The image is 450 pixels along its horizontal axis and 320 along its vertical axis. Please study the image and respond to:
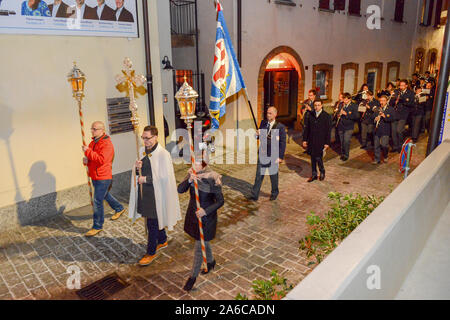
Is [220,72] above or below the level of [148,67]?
below

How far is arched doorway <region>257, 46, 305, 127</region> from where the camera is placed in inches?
531

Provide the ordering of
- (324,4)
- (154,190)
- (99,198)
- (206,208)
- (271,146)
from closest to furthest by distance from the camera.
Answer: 1. (206,208)
2. (154,190)
3. (99,198)
4. (271,146)
5. (324,4)

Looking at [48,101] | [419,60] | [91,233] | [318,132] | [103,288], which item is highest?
[419,60]

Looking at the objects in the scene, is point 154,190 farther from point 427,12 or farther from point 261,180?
point 427,12

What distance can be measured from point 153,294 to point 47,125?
4382mm

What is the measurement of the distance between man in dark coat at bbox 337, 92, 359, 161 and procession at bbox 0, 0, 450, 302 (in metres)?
0.05

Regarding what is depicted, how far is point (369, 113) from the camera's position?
485 inches

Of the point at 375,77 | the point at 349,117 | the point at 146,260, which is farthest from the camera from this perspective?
the point at 375,77

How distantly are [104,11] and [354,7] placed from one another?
12.6m

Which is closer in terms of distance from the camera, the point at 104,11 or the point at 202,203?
the point at 202,203

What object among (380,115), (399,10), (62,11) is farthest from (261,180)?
(399,10)

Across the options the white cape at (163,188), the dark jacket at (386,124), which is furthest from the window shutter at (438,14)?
the white cape at (163,188)
